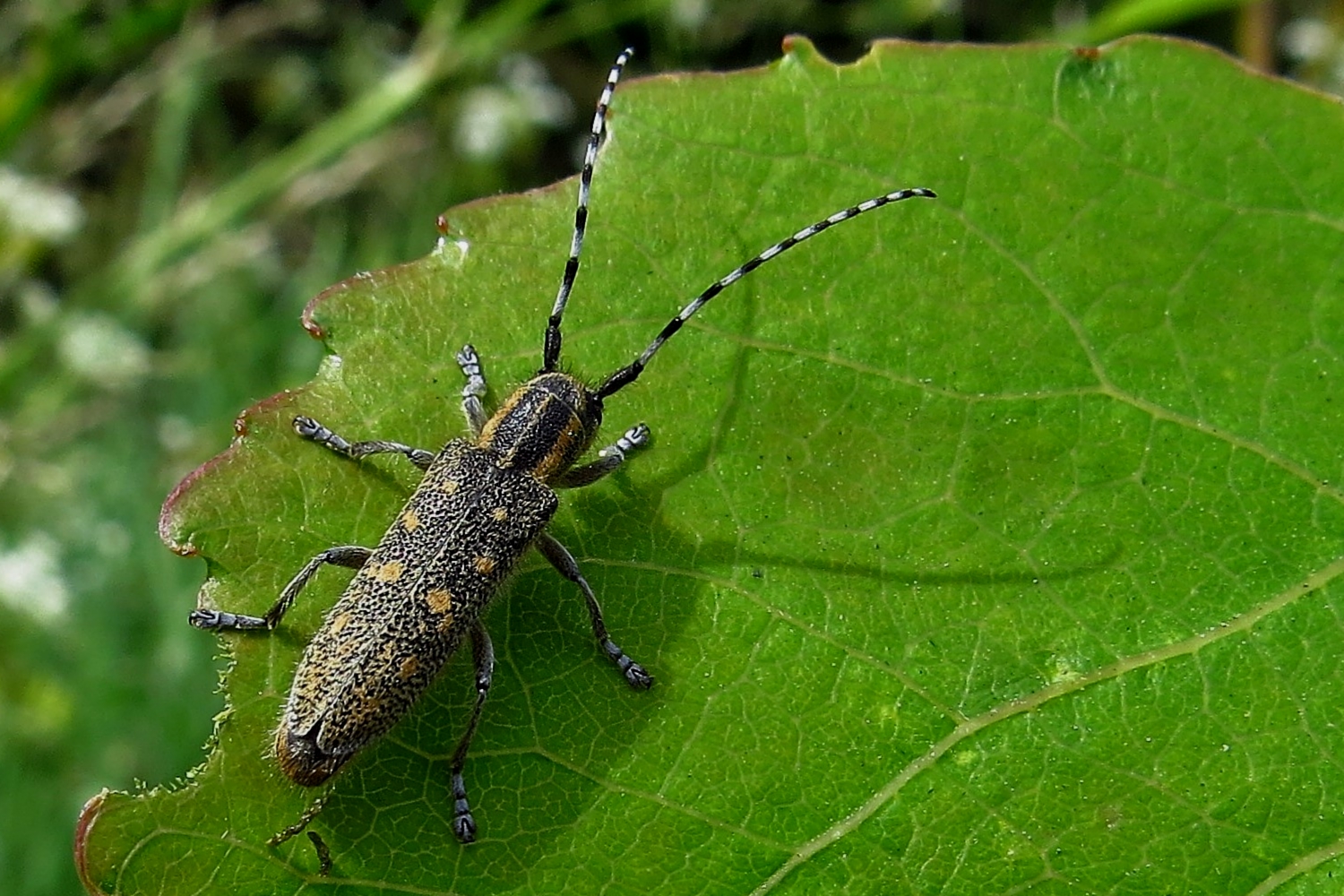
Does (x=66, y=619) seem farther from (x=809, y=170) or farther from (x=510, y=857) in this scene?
(x=809, y=170)

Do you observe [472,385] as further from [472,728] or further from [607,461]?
[472,728]

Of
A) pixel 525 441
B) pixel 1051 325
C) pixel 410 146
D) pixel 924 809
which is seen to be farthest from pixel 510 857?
pixel 410 146

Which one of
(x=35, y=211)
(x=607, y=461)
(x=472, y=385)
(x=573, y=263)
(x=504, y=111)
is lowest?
(x=607, y=461)

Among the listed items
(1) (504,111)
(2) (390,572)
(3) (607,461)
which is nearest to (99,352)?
(1) (504,111)

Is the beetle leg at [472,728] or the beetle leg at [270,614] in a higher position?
the beetle leg at [270,614]

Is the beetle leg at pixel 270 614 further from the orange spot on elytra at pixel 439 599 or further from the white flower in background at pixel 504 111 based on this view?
the white flower in background at pixel 504 111

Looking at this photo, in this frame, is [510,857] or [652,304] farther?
[652,304]

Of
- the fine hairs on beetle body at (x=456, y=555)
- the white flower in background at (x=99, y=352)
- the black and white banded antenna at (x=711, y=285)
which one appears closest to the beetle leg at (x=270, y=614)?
the fine hairs on beetle body at (x=456, y=555)

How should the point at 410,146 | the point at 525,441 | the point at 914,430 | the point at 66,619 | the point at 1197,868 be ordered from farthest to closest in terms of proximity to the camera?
the point at 410,146
the point at 66,619
the point at 525,441
the point at 914,430
the point at 1197,868
